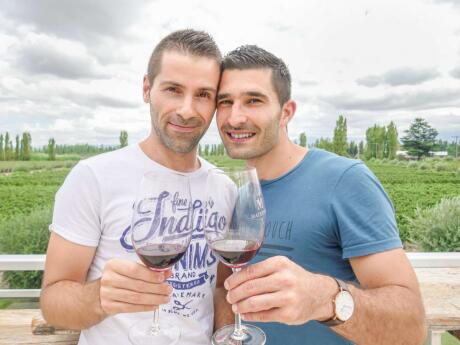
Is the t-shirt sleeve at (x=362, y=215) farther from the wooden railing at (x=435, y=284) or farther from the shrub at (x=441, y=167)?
the shrub at (x=441, y=167)

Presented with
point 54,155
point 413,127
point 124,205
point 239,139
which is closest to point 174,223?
point 124,205

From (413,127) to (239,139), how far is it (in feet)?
25.2

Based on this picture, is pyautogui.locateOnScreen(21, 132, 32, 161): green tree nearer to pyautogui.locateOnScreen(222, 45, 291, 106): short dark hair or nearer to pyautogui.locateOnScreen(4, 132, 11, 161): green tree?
pyautogui.locateOnScreen(4, 132, 11, 161): green tree

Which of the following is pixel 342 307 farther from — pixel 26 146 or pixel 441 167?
pixel 441 167

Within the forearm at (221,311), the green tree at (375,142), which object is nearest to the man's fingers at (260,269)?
the forearm at (221,311)

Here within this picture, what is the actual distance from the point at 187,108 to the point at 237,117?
25cm

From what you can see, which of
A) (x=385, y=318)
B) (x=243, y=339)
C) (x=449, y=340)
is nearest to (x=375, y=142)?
(x=449, y=340)

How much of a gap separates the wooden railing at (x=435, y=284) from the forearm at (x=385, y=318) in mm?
1181

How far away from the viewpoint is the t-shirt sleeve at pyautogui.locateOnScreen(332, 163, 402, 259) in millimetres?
1339

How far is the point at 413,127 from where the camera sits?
8.26 m

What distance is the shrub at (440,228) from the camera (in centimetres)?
423

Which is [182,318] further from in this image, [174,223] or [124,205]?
[174,223]

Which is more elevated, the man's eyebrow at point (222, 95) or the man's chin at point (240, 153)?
the man's eyebrow at point (222, 95)

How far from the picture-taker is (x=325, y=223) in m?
1.45
